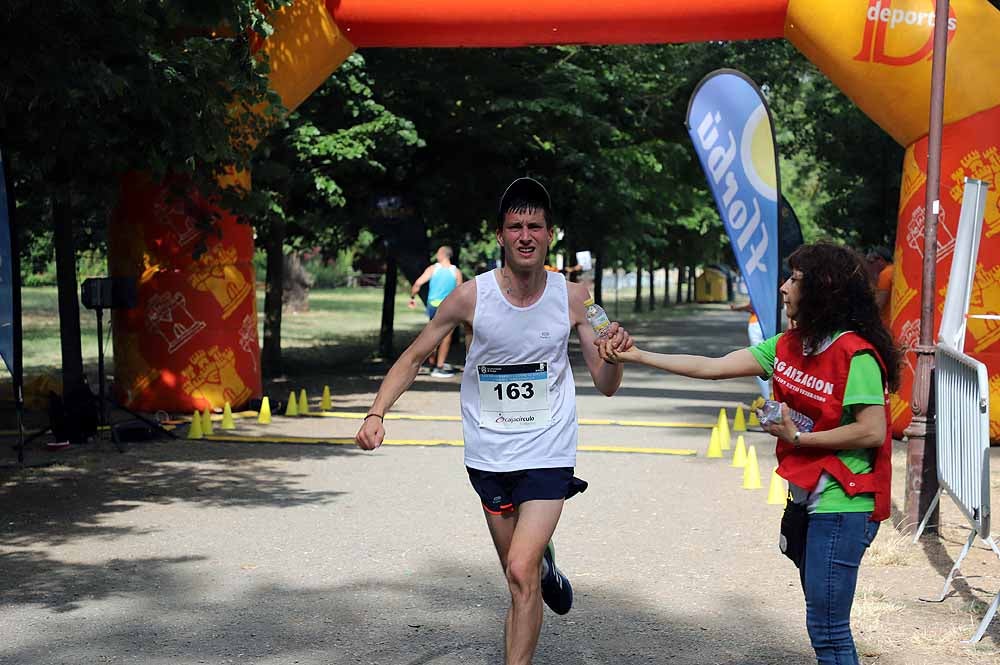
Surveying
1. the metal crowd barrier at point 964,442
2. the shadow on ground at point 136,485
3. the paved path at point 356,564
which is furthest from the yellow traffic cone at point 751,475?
the shadow on ground at point 136,485

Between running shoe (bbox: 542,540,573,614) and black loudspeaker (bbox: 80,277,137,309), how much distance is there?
799cm

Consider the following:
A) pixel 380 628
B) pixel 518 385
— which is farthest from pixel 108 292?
pixel 518 385

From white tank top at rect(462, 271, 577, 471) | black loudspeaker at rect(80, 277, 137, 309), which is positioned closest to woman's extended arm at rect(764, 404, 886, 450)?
white tank top at rect(462, 271, 577, 471)

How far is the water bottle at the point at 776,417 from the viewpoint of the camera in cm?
427

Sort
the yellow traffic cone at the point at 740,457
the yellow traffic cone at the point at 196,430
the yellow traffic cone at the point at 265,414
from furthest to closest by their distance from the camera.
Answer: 1. the yellow traffic cone at the point at 265,414
2. the yellow traffic cone at the point at 196,430
3. the yellow traffic cone at the point at 740,457

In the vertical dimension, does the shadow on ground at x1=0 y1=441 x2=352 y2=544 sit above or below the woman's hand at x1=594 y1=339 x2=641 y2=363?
below

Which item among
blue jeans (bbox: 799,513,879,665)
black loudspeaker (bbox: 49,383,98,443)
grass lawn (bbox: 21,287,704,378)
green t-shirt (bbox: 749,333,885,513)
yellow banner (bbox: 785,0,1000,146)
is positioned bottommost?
grass lawn (bbox: 21,287,704,378)

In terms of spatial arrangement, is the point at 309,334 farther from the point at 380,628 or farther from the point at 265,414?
the point at 380,628

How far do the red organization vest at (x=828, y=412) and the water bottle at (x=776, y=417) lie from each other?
2 cm

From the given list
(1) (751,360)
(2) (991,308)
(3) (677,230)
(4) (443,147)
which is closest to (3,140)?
(1) (751,360)

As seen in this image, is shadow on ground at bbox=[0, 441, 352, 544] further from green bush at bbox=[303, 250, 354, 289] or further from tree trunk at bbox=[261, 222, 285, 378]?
green bush at bbox=[303, 250, 354, 289]

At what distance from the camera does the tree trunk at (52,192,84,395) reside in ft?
41.7

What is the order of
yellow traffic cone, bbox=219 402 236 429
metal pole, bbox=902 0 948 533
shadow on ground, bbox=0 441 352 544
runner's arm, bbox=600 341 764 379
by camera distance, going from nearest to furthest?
runner's arm, bbox=600 341 764 379 < metal pole, bbox=902 0 948 533 < shadow on ground, bbox=0 441 352 544 < yellow traffic cone, bbox=219 402 236 429

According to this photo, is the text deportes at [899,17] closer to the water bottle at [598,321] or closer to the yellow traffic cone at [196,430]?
the yellow traffic cone at [196,430]
